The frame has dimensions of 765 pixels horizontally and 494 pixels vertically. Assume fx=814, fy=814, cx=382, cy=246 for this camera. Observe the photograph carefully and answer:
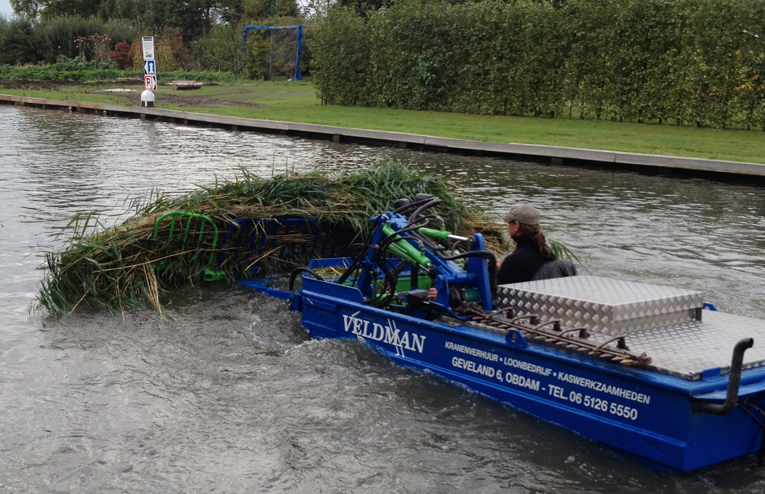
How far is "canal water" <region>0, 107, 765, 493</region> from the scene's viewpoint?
494 cm

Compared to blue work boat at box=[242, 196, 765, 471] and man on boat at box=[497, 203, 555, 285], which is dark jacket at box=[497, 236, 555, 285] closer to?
man on boat at box=[497, 203, 555, 285]

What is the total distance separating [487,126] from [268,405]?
16.7m

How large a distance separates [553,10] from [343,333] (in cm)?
1786

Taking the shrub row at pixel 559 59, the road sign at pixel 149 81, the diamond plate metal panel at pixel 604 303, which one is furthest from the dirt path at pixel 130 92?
the diamond plate metal panel at pixel 604 303

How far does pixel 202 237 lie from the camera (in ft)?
27.9

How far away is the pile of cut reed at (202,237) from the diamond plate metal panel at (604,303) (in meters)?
2.99

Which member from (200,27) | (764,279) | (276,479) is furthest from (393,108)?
(200,27)

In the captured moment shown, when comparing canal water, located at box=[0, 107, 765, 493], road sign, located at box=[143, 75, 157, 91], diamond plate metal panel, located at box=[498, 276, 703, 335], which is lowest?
canal water, located at box=[0, 107, 765, 493]

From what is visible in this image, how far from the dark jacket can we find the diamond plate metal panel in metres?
0.45

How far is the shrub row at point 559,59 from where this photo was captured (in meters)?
19.3

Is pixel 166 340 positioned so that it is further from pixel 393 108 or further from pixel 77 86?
pixel 77 86

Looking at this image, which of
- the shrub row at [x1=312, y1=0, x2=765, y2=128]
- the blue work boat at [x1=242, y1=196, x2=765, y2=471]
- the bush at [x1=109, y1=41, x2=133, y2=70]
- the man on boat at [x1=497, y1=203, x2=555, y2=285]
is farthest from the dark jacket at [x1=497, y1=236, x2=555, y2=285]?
the bush at [x1=109, y1=41, x2=133, y2=70]

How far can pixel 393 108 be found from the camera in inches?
1089

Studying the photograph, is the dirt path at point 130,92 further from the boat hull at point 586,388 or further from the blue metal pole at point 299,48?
the boat hull at point 586,388
